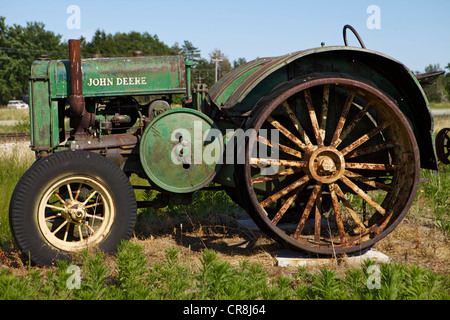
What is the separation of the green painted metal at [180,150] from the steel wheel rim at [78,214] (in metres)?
0.49

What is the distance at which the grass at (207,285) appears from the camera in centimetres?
312

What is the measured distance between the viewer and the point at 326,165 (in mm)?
4176

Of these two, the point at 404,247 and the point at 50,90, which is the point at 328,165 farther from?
the point at 50,90

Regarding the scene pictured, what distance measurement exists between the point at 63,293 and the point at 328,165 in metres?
2.39

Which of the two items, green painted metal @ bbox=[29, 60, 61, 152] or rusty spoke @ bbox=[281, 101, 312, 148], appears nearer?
rusty spoke @ bbox=[281, 101, 312, 148]

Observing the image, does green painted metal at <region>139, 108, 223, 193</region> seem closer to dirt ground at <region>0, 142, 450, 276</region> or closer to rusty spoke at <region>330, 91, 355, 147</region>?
dirt ground at <region>0, 142, 450, 276</region>

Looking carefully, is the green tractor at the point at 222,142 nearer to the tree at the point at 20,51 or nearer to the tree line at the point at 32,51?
the tree line at the point at 32,51

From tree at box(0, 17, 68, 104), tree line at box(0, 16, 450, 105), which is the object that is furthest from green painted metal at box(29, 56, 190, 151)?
tree at box(0, 17, 68, 104)

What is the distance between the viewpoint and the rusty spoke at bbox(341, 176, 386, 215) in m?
4.27

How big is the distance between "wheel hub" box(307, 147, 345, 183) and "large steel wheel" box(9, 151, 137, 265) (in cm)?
163

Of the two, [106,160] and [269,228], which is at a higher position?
[106,160]

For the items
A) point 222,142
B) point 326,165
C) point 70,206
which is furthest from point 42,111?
point 326,165

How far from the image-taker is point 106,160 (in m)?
4.13
